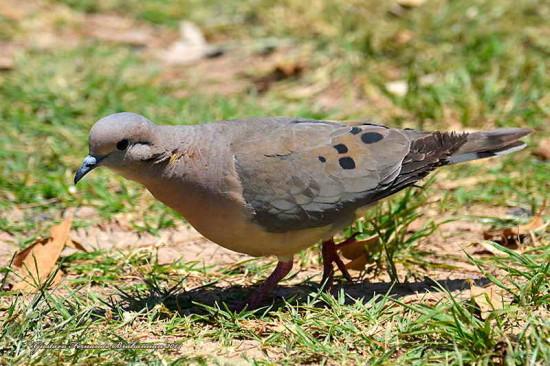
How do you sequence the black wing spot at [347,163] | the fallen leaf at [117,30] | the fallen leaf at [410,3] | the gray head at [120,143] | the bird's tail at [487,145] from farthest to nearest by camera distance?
the fallen leaf at [117,30]
the fallen leaf at [410,3]
the bird's tail at [487,145]
the black wing spot at [347,163]
the gray head at [120,143]

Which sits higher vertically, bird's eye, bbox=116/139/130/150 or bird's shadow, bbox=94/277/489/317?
bird's eye, bbox=116/139/130/150

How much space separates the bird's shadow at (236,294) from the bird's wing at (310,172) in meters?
0.39

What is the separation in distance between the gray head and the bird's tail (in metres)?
1.56

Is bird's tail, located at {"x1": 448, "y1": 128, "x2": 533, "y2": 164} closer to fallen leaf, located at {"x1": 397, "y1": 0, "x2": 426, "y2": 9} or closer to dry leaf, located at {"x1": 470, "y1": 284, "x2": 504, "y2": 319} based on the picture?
dry leaf, located at {"x1": 470, "y1": 284, "x2": 504, "y2": 319}

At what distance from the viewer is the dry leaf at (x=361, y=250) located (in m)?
4.16

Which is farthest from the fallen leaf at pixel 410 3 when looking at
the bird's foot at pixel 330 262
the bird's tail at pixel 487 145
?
the bird's foot at pixel 330 262

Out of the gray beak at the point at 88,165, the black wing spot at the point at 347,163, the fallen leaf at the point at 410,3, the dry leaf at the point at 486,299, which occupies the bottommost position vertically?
the dry leaf at the point at 486,299

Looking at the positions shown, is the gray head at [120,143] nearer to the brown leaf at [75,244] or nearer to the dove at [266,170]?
the dove at [266,170]

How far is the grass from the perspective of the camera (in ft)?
10.6

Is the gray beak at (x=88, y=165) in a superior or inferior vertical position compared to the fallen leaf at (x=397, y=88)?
superior

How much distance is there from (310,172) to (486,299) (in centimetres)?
101

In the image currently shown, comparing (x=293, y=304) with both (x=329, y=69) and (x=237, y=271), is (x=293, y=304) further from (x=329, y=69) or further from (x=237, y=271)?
(x=329, y=69)

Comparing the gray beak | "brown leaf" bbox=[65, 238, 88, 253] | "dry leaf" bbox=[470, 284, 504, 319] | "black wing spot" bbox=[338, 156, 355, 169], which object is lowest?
"brown leaf" bbox=[65, 238, 88, 253]

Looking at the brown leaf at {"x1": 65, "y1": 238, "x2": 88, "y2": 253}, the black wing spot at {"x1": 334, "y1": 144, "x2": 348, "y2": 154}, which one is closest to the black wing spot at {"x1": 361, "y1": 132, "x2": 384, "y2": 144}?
the black wing spot at {"x1": 334, "y1": 144, "x2": 348, "y2": 154}
